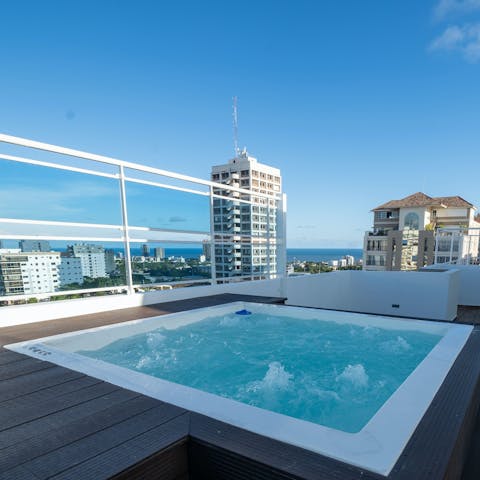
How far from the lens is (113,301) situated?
3141 mm

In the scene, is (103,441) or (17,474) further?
(103,441)

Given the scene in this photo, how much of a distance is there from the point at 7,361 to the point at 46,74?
21.0ft

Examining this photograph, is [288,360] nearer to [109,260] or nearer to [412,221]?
[109,260]

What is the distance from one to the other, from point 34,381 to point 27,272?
4.53 feet

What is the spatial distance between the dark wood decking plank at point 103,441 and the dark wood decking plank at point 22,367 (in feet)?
2.84

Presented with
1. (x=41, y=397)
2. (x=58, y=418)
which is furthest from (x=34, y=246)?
(x=58, y=418)

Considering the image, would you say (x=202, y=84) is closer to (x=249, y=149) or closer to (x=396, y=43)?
(x=396, y=43)

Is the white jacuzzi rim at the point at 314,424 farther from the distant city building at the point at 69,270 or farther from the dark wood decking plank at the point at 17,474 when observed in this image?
the distant city building at the point at 69,270

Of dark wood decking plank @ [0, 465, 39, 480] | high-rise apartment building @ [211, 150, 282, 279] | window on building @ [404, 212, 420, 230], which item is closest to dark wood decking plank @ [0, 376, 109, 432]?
dark wood decking plank @ [0, 465, 39, 480]

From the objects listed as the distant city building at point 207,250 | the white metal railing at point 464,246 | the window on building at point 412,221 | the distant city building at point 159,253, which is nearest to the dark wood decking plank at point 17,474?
the distant city building at point 159,253

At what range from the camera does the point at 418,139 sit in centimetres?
1238

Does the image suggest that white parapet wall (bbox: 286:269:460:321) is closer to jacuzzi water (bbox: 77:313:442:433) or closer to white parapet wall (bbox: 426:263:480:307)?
white parapet wall (bbox: 426:263:480:307)

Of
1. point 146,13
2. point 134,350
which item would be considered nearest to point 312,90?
point 146,13

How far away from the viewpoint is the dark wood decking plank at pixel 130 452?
74 centimetres
